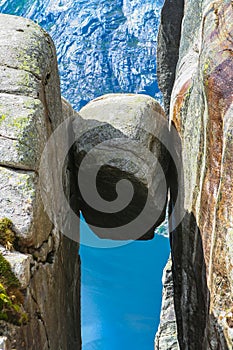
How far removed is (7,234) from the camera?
22.3ft

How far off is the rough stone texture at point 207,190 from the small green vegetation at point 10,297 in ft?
9.22

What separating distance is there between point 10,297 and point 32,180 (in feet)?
5.82

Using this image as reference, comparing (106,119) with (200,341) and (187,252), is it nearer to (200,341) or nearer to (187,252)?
(187,252)

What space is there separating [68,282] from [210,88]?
4.74 metres

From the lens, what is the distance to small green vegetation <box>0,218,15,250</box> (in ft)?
22.1

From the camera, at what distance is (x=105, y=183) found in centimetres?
1124

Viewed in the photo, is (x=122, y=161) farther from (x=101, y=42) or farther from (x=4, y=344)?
(x=101, y=42)

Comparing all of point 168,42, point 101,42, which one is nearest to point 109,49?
point 101,42

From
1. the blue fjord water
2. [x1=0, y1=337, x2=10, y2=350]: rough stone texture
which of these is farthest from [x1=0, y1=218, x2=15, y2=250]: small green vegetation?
the blue fjord water

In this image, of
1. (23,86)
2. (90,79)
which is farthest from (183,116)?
(90,79)

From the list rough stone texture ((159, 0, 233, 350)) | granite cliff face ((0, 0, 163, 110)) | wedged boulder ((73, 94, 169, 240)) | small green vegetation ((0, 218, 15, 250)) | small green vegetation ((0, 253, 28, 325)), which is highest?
granite cliff face ((0, 0, 163, 110))

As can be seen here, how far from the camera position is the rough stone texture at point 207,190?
7.62m

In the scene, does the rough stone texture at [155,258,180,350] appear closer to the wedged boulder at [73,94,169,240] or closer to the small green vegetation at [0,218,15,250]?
the wedged boulder at [73,94,169,240]

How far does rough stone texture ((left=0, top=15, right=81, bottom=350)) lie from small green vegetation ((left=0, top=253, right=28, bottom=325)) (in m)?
0.09
